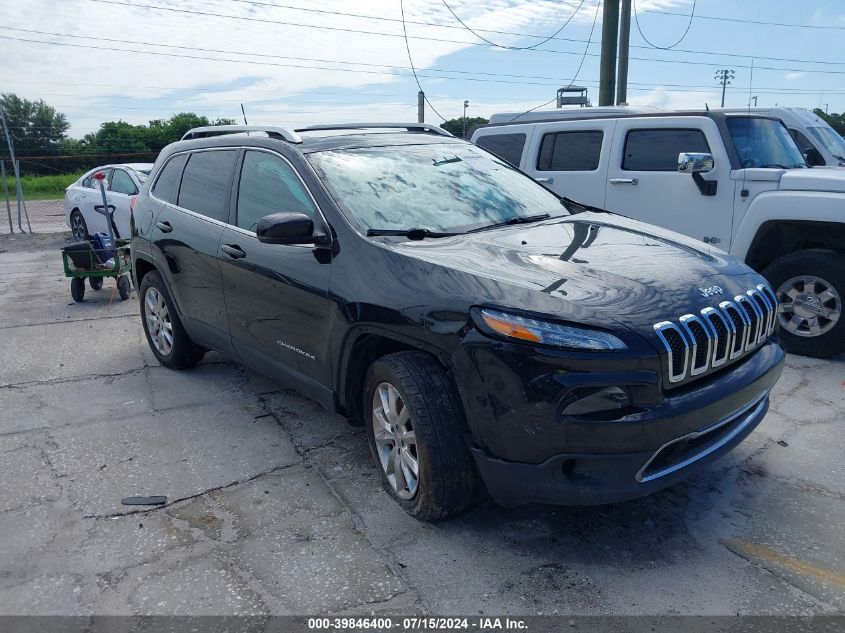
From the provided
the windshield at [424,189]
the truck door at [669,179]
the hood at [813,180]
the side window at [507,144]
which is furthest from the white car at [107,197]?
the hood at [813,180]

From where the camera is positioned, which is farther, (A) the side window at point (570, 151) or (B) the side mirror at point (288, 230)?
(A) the side window at point (570, 151)

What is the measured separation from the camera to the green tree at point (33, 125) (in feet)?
152

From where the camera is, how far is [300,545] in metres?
3.23

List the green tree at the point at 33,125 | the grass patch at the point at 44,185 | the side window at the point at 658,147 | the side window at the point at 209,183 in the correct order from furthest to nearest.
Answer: the green tree at the point at 33,125
the grass patch at the point at 44,185
the side window at the point at 658,147
the side window at the point at 209,183

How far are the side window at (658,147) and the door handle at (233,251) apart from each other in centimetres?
424

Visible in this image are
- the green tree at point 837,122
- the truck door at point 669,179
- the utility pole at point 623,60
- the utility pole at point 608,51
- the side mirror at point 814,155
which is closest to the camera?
the truck door at point 669,179

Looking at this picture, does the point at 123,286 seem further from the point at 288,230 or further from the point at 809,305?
the point at 809,305

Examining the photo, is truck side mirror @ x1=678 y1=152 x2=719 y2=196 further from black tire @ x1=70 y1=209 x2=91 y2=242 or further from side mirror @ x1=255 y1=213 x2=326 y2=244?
black tire @ x1=70 y1=209 x2=91 y2=242

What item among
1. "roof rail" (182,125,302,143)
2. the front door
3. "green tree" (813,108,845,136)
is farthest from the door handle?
"green tree" (813,108,845,136)

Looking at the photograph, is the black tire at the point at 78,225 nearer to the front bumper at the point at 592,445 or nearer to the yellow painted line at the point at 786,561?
the front bumper at the point at 592,445

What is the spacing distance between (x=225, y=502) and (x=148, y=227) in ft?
8.80

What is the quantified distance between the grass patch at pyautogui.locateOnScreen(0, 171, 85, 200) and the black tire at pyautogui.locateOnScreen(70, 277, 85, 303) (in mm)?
26336

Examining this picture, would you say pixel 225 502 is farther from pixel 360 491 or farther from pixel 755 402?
pixel 755 402

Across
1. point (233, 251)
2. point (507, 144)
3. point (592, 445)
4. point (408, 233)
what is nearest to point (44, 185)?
point (507, 144)
